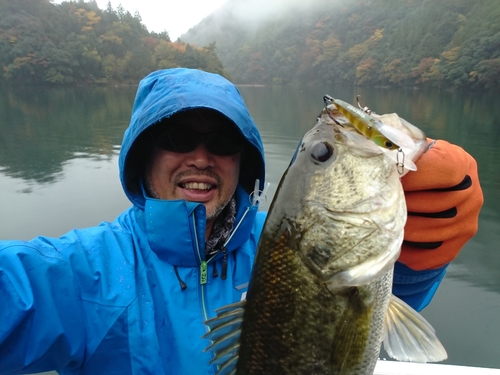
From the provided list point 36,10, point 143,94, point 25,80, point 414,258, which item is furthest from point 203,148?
point 36,10

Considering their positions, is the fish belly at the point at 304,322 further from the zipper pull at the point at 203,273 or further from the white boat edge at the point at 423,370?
the white boat edge at the point at 423,370

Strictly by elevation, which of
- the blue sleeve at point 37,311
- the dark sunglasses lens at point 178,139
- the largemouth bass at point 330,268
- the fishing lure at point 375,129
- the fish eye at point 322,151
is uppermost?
the fishing lure at point 375,129

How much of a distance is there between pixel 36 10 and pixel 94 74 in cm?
1768

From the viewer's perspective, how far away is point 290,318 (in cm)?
132

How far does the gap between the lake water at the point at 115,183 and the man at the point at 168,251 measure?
15.3 ft

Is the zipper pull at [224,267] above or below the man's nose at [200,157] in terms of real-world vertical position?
below

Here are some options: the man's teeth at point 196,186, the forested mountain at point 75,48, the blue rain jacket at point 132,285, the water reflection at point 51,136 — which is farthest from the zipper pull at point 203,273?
the forested mountain at point 75,48

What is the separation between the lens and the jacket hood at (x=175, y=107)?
2.18 m

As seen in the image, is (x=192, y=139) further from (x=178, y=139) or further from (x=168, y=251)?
(x=168, y=251)

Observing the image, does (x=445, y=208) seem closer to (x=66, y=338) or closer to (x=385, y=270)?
(x=385, y=270)

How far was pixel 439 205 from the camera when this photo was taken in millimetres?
1602

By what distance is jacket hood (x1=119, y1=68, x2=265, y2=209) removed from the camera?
2182 mm

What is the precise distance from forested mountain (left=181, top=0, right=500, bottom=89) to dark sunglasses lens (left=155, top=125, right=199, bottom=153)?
5103cm

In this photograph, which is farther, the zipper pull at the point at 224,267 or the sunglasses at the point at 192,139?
the sunglasses at the point at 192,139
